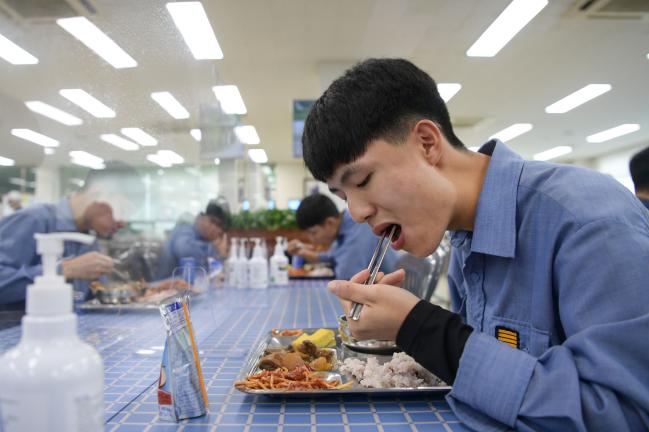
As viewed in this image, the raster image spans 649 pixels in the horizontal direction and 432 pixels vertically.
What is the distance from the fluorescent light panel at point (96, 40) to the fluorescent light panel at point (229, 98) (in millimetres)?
3029

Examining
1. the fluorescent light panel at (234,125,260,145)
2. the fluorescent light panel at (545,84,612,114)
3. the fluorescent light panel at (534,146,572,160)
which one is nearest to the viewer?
the fluorescent light panel at (545,84,612,114)

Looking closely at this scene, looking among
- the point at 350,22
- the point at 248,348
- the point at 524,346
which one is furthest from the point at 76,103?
the point at 350,22

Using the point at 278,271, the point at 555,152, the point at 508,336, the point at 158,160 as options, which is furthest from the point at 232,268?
the point at 555,152

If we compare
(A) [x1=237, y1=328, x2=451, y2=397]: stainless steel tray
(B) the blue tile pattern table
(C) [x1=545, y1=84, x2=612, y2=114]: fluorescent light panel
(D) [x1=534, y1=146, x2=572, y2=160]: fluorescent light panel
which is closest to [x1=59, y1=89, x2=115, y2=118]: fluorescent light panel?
(B) the blue tile pattern table

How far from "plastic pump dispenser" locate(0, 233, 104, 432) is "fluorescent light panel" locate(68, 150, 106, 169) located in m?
1.11

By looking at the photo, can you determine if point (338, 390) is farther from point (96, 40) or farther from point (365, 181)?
point (96, 40)

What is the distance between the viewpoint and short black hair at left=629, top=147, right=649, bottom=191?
79.3 inches

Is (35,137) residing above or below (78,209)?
above

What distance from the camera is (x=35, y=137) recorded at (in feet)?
3.75

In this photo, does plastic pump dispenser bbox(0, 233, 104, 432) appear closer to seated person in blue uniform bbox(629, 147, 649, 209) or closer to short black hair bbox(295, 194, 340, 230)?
seated person in blue uniform bbox(629, 147, 649, 209)

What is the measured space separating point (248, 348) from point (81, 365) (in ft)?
3.02

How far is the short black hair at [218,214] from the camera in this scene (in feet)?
13.1

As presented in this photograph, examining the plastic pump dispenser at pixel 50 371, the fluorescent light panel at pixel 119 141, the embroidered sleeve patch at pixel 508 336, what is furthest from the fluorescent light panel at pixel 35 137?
the embroidered sleeve patch at pixel 508 336

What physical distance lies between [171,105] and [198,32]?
162 cm
